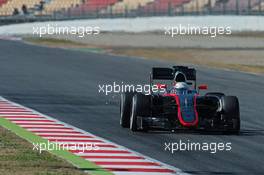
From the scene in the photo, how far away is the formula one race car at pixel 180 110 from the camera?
16844 millimetres

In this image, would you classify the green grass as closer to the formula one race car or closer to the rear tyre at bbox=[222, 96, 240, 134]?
the formula one race car

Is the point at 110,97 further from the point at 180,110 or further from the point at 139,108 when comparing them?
the point at 180,110

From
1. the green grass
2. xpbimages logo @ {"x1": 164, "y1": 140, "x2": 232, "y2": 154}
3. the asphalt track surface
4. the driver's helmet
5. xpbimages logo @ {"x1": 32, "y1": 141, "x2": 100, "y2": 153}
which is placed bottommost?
the asphalt track surface

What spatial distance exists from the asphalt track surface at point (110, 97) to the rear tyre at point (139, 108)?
219 millimetres

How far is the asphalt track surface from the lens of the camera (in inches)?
559

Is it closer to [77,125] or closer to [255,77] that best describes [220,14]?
[255,77]

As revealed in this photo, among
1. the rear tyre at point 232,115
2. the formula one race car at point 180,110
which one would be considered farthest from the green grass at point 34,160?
the rear tyre at point 232,115

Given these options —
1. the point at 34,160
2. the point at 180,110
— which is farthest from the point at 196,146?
the point at 34,160

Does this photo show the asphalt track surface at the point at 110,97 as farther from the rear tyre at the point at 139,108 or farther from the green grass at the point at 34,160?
the green grass at the point at 34,160

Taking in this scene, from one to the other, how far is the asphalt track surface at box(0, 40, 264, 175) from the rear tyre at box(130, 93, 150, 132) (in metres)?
0.22

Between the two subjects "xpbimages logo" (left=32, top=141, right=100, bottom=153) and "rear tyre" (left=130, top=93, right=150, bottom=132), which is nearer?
"xpbimages logo" (left=32, top=141, right=100, bottom=153)

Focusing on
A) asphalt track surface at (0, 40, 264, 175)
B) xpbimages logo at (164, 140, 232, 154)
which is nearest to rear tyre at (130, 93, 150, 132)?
asphalt track surface at (0, 40, 264, 175)

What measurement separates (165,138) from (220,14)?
47.0 meters

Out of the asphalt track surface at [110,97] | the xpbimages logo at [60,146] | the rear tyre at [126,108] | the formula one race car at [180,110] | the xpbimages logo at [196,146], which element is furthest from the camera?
the rear tyre at [126,108]
